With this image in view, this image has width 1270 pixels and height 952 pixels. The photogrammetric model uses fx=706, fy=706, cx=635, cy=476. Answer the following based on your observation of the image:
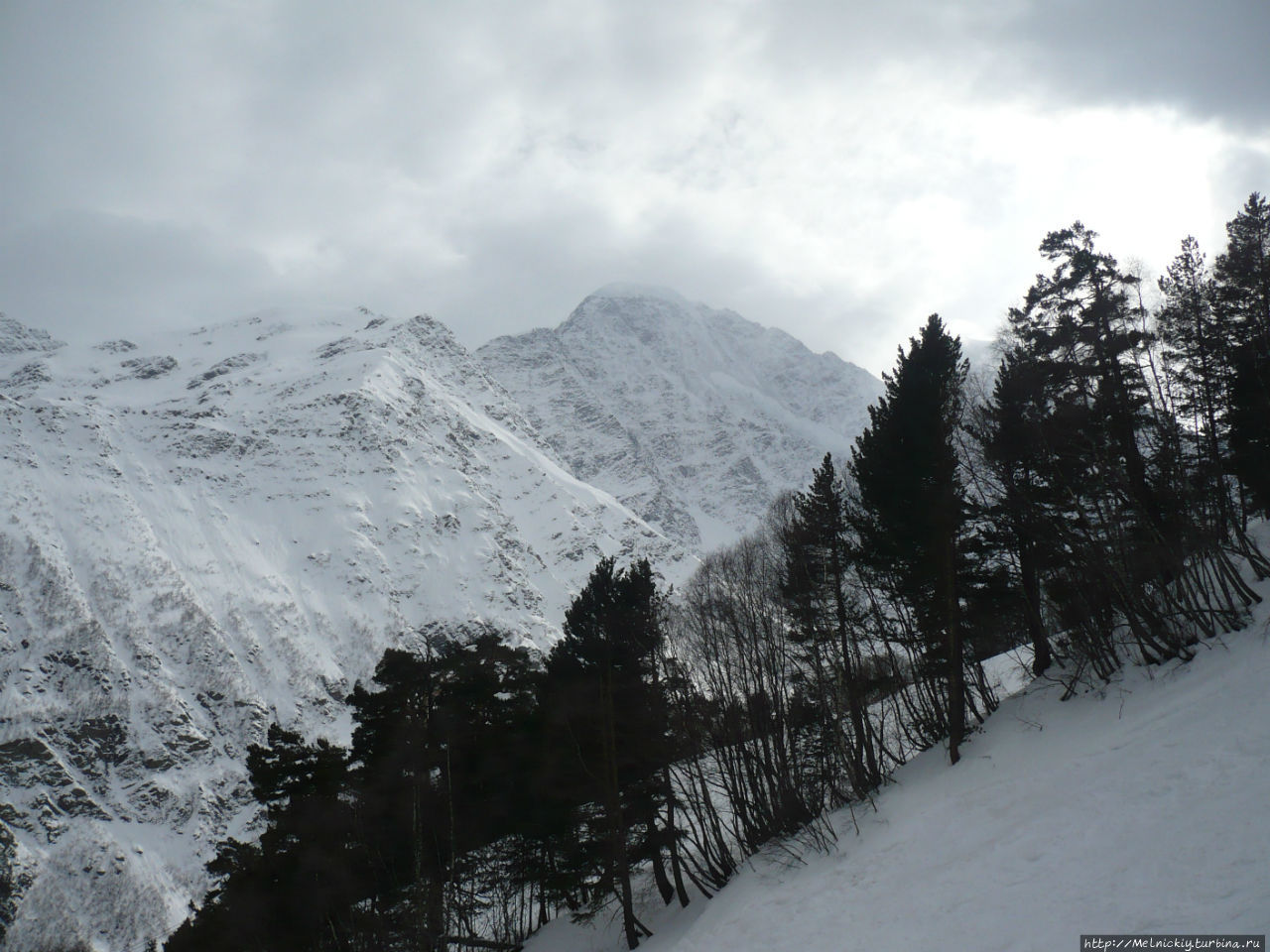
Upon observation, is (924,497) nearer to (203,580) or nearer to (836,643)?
(836,643)

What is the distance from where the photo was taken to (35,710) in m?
90.4

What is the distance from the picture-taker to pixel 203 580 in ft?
380

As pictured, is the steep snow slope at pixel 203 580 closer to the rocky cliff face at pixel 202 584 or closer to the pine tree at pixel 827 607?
the rocky cliff face at pixel 202 584

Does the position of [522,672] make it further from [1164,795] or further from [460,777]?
[1164,795]

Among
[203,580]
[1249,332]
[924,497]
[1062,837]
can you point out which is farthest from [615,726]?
[203,580]

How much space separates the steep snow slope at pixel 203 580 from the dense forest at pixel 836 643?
76.7 m

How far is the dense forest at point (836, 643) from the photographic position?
15.7m

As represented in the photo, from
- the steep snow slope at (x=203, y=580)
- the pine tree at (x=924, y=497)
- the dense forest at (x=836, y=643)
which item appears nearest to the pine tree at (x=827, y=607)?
the dense forest at (x=836, y=643)

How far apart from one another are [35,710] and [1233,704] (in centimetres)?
11998

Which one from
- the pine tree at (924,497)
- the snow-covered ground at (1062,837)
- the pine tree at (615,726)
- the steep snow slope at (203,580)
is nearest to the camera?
the snow-covered ground at (1062,837)

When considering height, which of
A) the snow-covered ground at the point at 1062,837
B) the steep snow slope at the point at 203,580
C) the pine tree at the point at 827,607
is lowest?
the snow-covered ground at the point at 1062,837

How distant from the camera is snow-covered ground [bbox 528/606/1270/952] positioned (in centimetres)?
904

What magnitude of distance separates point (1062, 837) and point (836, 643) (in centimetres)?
906

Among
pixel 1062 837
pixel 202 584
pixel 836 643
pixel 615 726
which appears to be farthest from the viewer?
pixel 202 584
